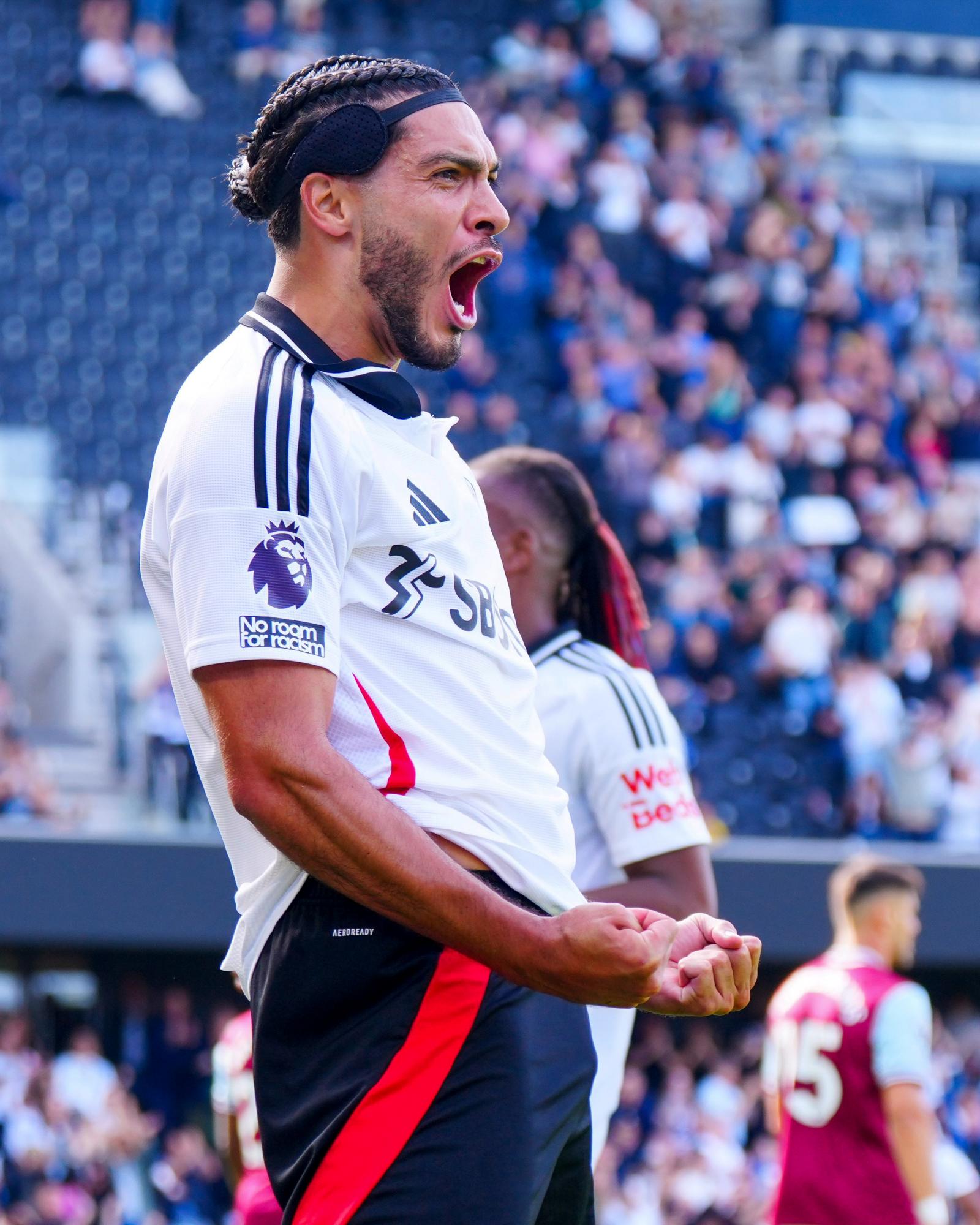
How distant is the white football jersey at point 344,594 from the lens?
7.29ft

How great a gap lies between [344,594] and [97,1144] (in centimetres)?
847

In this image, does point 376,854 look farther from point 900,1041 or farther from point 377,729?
point 900,1041

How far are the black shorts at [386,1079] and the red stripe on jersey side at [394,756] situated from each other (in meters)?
0.15

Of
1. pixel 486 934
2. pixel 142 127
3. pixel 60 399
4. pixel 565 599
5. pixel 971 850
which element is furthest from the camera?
pixel 142 127

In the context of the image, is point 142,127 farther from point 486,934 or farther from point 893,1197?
point 486,934

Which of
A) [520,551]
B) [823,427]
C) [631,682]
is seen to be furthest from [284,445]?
[823,427]

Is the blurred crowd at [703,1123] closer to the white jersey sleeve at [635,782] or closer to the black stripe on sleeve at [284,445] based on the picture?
the white jersey sleeve at [635,782]

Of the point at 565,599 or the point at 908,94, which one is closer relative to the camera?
the point at 565,599

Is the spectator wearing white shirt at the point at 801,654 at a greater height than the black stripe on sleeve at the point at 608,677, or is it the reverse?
the black stripe on sleeve at the point at 608,677

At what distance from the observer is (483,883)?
2221 mm

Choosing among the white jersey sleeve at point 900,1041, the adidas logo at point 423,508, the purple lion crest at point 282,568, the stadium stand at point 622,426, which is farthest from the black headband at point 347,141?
the stadium stand at point 622,426

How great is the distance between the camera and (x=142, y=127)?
1549 cm

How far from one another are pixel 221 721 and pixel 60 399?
12022mm

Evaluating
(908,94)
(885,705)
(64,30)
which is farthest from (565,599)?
(908,94)
